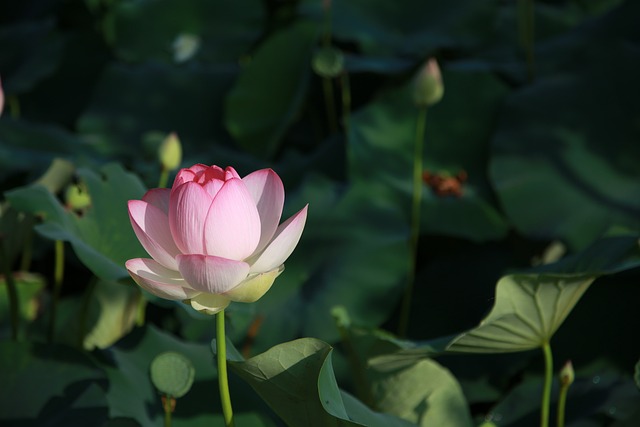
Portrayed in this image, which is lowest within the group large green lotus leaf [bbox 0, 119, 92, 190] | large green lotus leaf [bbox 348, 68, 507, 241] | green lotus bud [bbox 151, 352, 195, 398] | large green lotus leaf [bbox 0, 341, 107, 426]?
large green lotus leaf [bbox 0, 119, 92, 190]

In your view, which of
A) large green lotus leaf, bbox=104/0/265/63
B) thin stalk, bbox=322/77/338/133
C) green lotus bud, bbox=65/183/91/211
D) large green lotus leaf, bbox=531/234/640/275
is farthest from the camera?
large green lotus leaf, bbox=104/0/265/63

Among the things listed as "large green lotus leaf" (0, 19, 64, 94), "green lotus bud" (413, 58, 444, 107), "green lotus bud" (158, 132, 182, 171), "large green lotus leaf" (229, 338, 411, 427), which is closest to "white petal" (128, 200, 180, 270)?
"large green lotus leaf" (229, 338, 411, 427)

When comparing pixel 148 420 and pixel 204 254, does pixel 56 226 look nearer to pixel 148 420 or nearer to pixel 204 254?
pixel 148 420

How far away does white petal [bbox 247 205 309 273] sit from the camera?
0.65 m

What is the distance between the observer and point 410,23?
209cm

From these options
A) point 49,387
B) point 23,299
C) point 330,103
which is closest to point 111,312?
point 23,299

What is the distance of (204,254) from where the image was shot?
0.63 metres

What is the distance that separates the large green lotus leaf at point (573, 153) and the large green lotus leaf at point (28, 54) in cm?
111

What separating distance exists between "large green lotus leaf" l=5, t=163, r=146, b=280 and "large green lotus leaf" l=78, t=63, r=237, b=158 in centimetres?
90

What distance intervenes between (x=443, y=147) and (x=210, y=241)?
1141 mm

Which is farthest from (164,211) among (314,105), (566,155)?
(314,105)

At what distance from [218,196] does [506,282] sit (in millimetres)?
354

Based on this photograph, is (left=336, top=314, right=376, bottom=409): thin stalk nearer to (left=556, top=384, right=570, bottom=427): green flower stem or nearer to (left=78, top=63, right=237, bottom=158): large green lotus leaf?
(left=556, top=384, right=570, bottom=427): green flower stem

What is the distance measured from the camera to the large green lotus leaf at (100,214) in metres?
1.02
